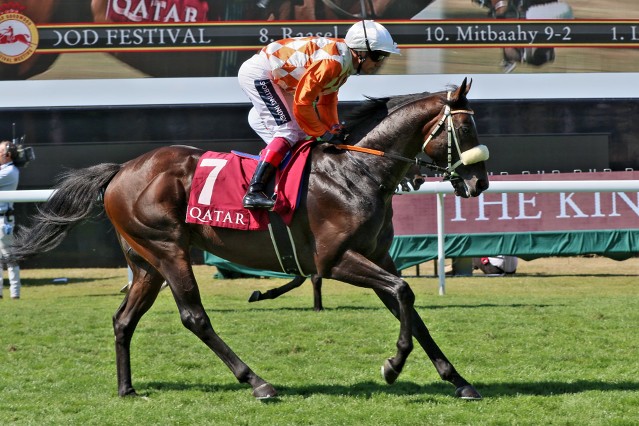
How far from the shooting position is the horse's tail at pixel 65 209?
18.7 ft

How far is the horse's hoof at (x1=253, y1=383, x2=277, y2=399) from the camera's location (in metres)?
5.04

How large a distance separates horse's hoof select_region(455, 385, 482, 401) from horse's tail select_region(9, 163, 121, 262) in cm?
228

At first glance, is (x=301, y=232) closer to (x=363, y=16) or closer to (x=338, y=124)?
(x=338, y=124)

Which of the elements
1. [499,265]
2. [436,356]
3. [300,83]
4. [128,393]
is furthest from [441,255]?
[128,393]

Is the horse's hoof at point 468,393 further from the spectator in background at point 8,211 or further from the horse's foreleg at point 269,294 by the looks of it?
the spectator in background at point 8,211

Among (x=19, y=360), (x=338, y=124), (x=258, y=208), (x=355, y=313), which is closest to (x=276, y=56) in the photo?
(x=338, y=124)

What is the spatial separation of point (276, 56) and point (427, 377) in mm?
1978

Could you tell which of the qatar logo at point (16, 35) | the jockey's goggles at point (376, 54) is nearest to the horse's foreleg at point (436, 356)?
the jockey's goggles at point (376, 54)

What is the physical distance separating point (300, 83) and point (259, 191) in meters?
0.59

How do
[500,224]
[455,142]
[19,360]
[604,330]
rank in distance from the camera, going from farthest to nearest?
[500,224] < [604,330] < [19,360] < [455,142]

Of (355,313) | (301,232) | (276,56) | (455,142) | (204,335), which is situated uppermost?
(276,56)

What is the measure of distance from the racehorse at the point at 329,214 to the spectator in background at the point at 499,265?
21.8 ft

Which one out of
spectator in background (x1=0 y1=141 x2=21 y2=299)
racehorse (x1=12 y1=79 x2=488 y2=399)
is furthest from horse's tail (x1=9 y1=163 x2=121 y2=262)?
spectator in background (x1=0 y1=141 x2=21 y2=299)

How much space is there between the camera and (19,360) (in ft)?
20.5
